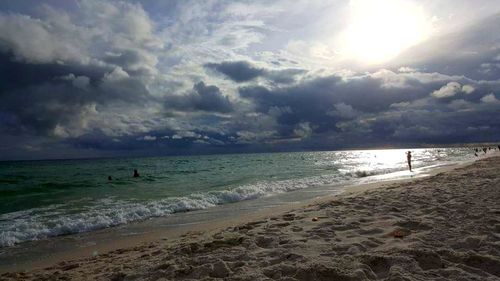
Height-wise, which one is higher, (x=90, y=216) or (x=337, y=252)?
(x=337, y=252)

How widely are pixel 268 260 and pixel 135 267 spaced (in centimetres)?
225

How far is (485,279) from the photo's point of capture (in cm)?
405

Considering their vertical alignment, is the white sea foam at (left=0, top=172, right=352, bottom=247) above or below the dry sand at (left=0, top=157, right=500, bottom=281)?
below

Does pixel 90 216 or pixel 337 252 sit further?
pixel 90 216

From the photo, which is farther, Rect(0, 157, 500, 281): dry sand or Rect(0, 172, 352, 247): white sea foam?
Rect(0, 172, 352, 247): white sea foam

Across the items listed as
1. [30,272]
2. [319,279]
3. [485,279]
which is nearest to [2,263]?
[30,272]

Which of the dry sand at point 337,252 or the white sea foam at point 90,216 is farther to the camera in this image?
the white sea foam at point 90,216

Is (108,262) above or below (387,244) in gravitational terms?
below

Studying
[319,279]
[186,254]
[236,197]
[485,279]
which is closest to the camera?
[485,279]

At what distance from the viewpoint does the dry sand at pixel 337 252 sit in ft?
14.8

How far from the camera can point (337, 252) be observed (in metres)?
5.33

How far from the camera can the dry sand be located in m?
4.51

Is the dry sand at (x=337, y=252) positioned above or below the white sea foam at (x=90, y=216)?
above

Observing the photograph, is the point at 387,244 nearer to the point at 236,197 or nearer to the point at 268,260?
the point at 268,260
